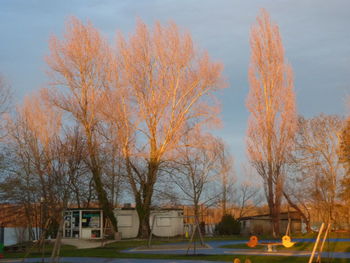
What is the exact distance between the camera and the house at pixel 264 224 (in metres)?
47.5

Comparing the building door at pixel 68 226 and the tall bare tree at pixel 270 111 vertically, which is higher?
the tall bare tree at pixel 270 111

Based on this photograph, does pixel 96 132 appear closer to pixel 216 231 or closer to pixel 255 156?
pixel 255 156

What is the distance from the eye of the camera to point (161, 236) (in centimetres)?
4188

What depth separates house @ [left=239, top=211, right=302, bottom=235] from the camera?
47.5 metres

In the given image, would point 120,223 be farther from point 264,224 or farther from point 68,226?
point 264,224

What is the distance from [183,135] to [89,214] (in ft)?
30.5

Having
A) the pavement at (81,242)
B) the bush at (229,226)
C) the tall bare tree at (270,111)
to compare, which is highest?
the tall bare tree at (270,111)

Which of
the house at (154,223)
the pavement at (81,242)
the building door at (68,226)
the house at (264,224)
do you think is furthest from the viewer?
the house at (264,224)

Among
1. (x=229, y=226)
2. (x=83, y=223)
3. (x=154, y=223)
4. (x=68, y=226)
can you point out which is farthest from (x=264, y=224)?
(x=68, y=226)

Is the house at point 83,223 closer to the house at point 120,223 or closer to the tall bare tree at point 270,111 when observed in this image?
the house at point 120,223

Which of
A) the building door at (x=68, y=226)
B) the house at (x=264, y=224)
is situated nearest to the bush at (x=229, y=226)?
the house at (x=264, y=224)

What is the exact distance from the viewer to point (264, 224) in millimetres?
48406

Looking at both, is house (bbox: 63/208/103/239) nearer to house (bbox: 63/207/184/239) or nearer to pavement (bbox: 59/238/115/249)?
house (bbox: 63/207/184/239)

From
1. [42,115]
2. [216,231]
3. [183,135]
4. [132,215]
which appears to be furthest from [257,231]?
[42,115]
